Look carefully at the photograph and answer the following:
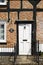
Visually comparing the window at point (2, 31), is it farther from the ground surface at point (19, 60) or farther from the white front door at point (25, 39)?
the ground surface at point (19, 60)

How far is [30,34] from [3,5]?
9.13 ft

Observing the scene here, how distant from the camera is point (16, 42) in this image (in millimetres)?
18250

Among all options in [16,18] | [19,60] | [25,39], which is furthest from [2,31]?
[19,60]

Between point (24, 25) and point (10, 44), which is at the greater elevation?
point (24, 25)

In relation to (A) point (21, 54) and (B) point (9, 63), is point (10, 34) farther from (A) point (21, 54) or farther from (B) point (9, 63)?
(B) point (9, 63)

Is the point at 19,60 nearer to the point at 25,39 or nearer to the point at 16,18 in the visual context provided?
the point at 25,39

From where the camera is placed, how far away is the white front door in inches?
721

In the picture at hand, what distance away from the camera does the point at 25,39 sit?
723 inches

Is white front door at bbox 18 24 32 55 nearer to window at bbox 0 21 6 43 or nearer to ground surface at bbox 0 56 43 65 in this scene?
ground surface at bbox 0 56 43 65

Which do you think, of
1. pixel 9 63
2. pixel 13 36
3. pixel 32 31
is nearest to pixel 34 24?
pixel 32 31

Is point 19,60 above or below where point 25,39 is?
below

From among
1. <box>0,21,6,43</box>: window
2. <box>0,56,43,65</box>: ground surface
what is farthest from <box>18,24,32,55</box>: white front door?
<box>0,21,6,43</box>: window

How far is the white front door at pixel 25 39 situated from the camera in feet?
60.1

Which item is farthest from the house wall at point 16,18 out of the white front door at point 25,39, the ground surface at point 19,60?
the ground surface at point 19,60
